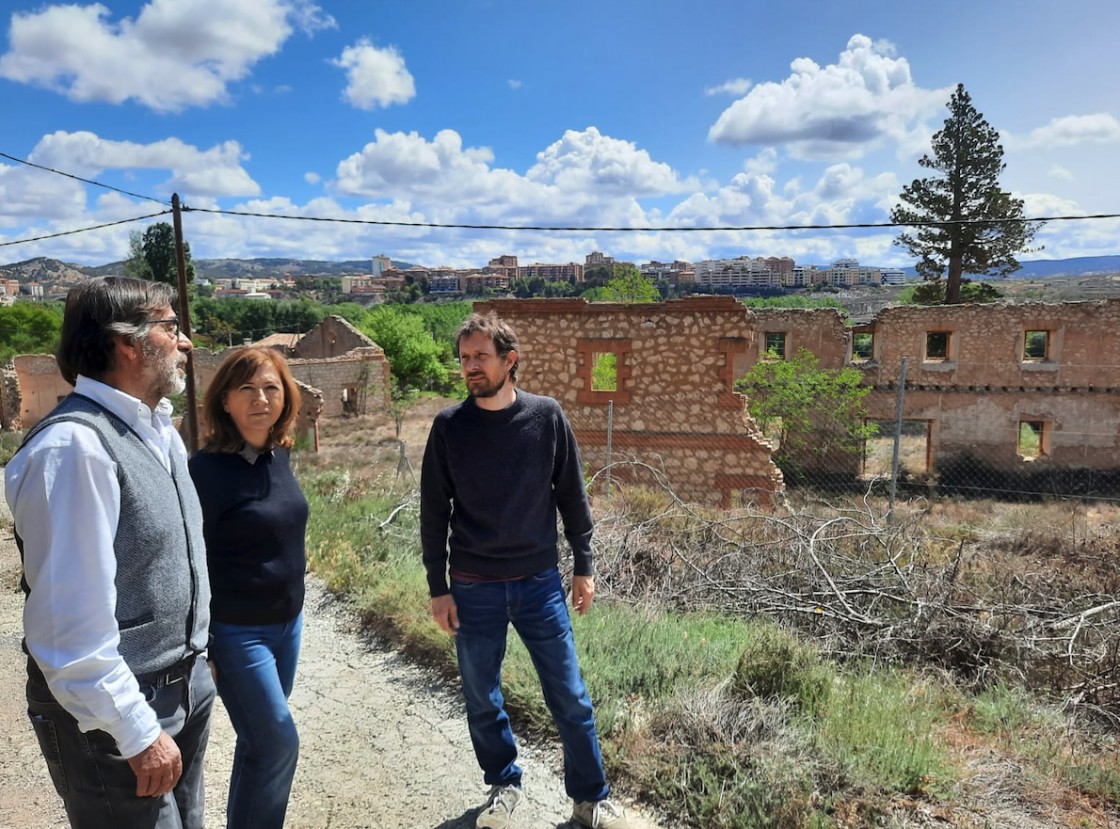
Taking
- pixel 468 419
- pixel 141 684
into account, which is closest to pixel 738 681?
pixel 468 419

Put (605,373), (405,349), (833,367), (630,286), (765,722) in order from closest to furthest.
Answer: (765,722), (605,373), (630,286), (833,367), (405,349)

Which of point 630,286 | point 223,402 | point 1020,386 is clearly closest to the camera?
point 223,402

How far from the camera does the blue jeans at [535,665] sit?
9.19ft

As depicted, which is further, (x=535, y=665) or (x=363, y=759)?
(x=363, y=759)

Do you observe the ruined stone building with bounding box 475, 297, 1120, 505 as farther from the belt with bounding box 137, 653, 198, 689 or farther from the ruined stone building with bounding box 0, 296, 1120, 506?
the belt with bounding box 137, 653, 198, 689

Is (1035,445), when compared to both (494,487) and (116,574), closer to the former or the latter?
(494,487)

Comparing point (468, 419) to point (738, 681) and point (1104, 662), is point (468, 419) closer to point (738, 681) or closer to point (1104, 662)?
point (738, 681)

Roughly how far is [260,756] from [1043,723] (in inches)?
155

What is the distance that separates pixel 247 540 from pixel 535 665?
1.26 meters

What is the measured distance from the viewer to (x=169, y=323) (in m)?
2.05

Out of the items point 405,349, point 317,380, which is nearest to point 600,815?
point 317,380

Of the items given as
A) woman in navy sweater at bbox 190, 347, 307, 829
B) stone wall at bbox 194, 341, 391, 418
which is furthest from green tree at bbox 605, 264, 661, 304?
woman in navy sweater at bbox 190, 347, 307, 829

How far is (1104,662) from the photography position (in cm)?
428

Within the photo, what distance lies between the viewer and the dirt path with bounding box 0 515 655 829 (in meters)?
3.02
